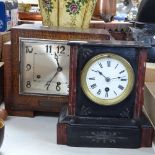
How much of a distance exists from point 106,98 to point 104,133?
8 cm

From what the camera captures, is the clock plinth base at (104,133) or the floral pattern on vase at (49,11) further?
the floral pattern on vase at (49,11)

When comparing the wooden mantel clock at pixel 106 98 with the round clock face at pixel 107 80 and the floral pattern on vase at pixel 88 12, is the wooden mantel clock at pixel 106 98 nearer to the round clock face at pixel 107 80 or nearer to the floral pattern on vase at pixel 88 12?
the round clock face at pixel 107 80

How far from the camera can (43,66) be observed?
86 cm

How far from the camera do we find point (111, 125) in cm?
69

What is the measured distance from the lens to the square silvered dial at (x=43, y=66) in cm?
84

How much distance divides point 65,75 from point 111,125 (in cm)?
22

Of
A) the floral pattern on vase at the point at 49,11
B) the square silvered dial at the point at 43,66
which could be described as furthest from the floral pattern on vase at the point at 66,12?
the square silvered dial at the point at 43,66

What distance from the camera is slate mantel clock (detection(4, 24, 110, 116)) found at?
84 cm

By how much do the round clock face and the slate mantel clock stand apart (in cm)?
15

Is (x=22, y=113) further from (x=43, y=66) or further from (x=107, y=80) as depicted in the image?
(x=107, y=80)

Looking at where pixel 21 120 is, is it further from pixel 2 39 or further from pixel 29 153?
pixel 2 39

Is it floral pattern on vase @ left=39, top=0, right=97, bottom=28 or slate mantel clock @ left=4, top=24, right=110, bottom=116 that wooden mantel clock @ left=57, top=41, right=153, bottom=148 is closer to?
slate mantel clock @ left=4, top=24, right=110, bottom=116

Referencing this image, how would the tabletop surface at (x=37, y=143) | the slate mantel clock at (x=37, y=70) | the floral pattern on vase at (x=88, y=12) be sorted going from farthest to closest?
1. the floral pattern on vase at (x=88, y=12)
2. the slate mantel clock at (x=37, y=70)
3. the tabletop surface at (x=37, y=143)

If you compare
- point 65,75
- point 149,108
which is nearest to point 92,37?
point 65,75
